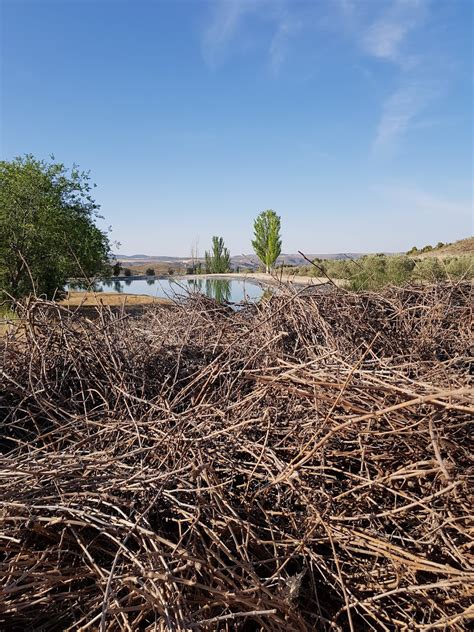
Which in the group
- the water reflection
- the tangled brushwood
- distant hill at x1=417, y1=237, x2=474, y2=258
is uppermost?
distant hill at x1=417, y1=237, x2=474, y2=258

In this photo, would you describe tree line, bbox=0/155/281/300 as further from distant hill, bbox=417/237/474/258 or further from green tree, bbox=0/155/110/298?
distant hill, bbox=417/237/474/258

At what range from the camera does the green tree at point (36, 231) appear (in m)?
16.6

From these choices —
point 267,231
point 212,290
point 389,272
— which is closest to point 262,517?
point 212,290

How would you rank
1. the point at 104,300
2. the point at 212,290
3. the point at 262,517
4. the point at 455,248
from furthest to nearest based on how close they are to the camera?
the point at 455,248 < the point at 104,300 < the point at 212,290 < the point at 262,517

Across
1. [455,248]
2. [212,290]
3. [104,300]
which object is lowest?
[104,300]

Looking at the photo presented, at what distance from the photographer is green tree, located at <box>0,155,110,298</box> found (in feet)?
54.4

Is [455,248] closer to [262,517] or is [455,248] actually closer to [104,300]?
[104,300]

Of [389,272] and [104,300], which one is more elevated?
[389,272]

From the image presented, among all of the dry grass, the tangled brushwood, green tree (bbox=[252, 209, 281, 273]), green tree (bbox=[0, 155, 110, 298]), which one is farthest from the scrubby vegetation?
green tree (bbox=[252, 209, 281, 273])

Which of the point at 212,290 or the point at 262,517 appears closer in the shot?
the point at 262,517

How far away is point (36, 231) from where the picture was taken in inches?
665

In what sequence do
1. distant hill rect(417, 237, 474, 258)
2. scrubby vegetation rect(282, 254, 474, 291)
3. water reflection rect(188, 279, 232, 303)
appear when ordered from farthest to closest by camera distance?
distant hill rect(417, 237, 474, 258)
water reflection rect(188, 279, 232, 303)
scrubby vegetation rect(282, 254, 474, 291)

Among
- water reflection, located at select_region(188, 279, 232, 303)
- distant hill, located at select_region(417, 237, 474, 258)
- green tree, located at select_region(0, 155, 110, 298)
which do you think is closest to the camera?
water reflection, located at select_region(188, 279, 232, 303)

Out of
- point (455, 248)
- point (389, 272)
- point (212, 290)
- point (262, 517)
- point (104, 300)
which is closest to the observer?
point (262, 517)
